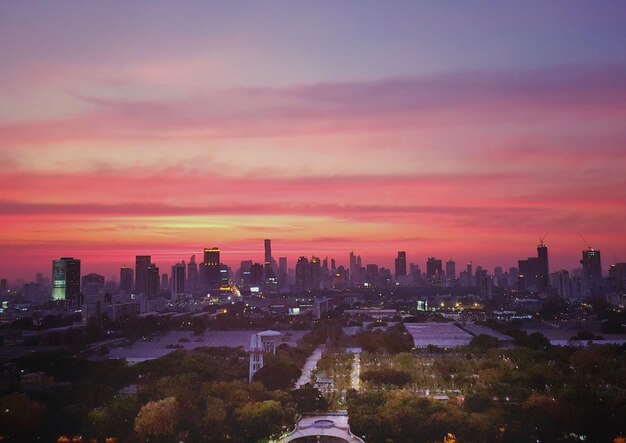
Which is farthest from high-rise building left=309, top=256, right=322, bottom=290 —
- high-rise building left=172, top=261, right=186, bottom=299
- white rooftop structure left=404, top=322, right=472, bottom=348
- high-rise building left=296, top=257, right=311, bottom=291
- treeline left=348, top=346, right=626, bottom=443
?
treeline left=348, top=346, right=626, bottom=443

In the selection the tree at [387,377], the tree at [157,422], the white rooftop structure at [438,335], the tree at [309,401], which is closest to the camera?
the tree at [157,422]

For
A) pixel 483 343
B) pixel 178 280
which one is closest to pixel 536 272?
pixel 178 280

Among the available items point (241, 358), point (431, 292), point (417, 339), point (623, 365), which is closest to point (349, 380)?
point (241, 358)

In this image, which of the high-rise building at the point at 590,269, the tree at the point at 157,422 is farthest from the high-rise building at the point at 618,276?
the tree at the point at 157,422

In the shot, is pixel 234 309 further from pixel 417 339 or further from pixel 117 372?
pixel 117 372

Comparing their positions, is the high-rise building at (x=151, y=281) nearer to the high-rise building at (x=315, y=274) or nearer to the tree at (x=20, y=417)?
the high-rise building at (x=315, y=274)

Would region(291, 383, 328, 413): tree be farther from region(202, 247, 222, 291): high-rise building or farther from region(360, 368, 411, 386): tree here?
region(202, 247, 222, 291): high-rise building
